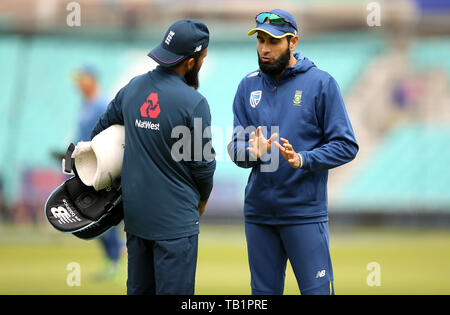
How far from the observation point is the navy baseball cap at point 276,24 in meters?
4.40

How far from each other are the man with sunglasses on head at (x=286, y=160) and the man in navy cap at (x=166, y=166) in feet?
1.54

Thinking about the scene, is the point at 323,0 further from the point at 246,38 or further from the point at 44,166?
the point at 44,166

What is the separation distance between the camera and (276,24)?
445cm

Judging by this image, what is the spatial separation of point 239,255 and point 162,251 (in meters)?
6.61

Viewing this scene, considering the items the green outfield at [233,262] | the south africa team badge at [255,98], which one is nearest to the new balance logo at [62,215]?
the south africa team badge at [255,98]

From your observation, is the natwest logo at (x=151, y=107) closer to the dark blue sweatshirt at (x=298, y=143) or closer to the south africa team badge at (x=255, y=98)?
the dark blue sweatshirt at (x=298, y=143)

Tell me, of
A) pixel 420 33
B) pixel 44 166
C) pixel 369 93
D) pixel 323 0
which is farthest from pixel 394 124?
pixel 44 166

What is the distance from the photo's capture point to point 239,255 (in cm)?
1052

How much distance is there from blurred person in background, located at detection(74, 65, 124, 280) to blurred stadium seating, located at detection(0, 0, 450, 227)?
738 centimetres

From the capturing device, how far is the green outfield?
24.1 feet

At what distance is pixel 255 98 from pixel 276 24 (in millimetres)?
553

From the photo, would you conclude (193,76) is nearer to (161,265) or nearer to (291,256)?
(161,265)

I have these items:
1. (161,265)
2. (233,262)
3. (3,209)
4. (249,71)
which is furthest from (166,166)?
(249,71)

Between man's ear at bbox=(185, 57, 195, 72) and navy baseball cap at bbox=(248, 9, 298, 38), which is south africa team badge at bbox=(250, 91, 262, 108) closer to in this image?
navy baseball cap at bbox=(248, 9, 298, 38)
